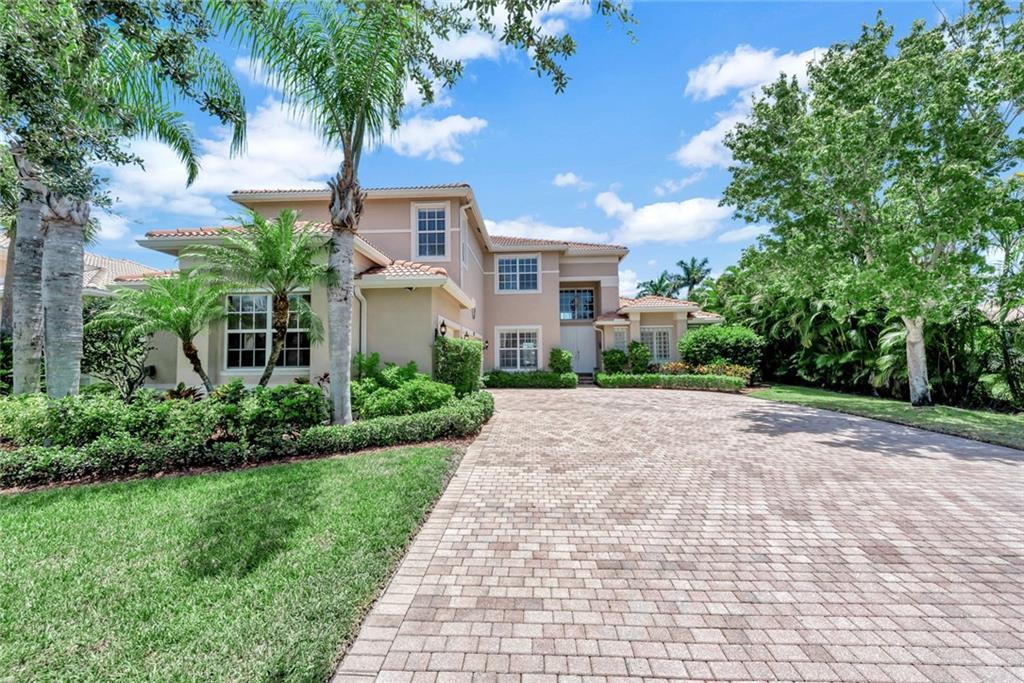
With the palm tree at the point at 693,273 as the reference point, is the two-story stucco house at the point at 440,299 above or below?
below

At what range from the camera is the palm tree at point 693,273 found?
44.3 m

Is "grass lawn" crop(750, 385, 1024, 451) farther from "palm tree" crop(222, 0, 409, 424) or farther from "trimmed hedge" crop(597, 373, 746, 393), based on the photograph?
"palm tree" crop(222, 0, 409, 424)

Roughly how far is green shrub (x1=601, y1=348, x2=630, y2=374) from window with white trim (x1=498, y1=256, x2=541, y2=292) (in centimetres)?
512

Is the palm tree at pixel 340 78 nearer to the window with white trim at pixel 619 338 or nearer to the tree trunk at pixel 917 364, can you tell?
the tree trunk at pixel 917 364

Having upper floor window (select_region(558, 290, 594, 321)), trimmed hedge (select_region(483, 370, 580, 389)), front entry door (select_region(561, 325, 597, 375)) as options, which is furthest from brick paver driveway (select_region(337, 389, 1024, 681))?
upper floor window (select_region(558, 290, 594, 321))

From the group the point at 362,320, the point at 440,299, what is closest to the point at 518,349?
the point at 440,299

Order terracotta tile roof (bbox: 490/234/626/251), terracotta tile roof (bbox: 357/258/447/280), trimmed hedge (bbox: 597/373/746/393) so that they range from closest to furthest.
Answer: terracotta tile roof (bbox: 357/258/447/280), trimmed hedge (bbox: 597/373/746/393), terracotta tile roof (bbox: 490/234/626/251)

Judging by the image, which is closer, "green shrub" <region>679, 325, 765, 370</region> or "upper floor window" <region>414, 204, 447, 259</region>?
"upper floor window" <region>414, 204, 447, 259</region>

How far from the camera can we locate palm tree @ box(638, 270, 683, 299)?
4562 cm

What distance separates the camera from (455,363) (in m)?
12.3

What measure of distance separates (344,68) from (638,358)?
17.5m

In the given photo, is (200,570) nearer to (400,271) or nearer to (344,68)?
(344,68)

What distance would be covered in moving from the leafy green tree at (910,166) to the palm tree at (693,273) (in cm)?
3099

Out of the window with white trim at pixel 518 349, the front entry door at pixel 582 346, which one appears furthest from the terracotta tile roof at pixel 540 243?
the front entry door at pixel 582 346
